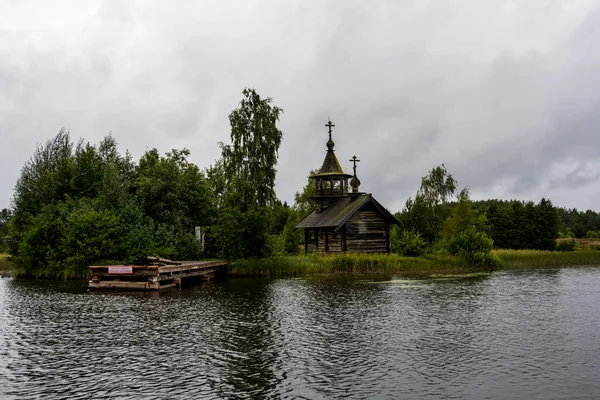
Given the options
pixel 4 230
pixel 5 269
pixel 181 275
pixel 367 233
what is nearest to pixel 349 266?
pixel 367 233

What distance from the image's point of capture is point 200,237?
45438 mm

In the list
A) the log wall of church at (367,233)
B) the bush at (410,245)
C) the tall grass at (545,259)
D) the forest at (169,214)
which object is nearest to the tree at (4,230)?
the forest at (169,214)

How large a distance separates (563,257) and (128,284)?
4120 cm

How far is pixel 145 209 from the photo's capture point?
47406 millimetres

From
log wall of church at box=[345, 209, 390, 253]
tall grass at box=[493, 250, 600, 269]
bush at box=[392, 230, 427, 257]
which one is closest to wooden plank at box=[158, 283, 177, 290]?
log wall of church at box=[345, 209, 390, 253]

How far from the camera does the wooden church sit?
47594 mm

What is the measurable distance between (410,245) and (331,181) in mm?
12347

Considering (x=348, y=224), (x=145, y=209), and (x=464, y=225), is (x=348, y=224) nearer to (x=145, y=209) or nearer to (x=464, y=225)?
(x=464, y=225)

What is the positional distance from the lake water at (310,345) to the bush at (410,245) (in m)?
17.4

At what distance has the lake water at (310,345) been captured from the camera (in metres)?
12.0

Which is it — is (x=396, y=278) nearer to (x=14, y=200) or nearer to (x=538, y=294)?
(x=538, y=294)

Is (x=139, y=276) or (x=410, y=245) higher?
(x=410, y=245)

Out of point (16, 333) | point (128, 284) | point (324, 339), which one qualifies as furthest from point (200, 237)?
point (324, 339)

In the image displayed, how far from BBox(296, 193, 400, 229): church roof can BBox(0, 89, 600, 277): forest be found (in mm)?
3164
